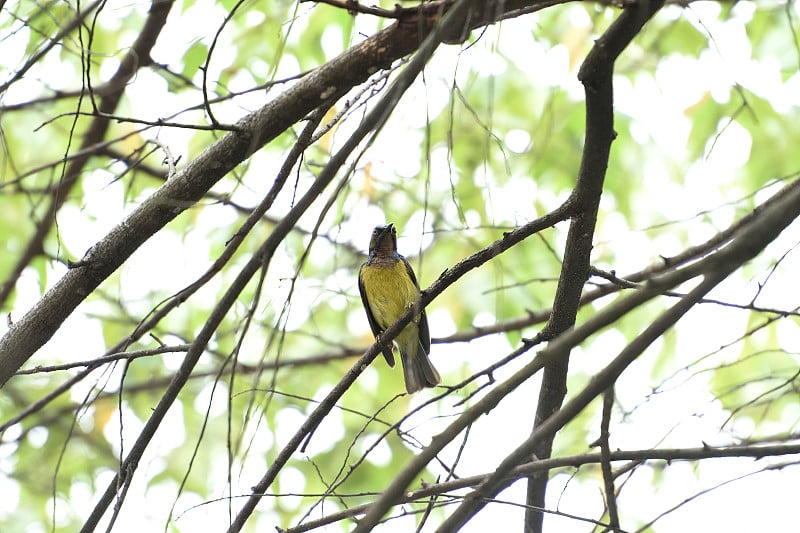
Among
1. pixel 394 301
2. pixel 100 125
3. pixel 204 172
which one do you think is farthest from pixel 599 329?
pixel 394 301

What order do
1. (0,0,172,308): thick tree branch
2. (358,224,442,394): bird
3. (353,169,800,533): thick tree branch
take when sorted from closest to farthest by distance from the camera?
(353,169,800,533): thick tree branch → (0,0,172,308): thick tree branch → (358,224,442,394): bird

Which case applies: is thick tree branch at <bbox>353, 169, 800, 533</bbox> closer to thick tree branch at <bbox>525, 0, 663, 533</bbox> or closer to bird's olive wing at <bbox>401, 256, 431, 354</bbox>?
thick tree branch at <bbox>525, 0, 663, 533</bbox>

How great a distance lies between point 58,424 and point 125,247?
3.77 metres

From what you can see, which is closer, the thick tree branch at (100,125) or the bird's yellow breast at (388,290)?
the thick tree branch at (100,125)

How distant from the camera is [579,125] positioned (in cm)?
508

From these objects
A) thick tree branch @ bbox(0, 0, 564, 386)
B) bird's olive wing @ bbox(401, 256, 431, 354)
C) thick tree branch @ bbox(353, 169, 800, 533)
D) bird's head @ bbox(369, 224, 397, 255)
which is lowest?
thick tree branch @ bbox(353, 169, 800, 533)

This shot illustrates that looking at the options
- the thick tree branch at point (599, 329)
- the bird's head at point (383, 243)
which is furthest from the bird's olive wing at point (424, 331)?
the thick tree branch at point (599, 329)

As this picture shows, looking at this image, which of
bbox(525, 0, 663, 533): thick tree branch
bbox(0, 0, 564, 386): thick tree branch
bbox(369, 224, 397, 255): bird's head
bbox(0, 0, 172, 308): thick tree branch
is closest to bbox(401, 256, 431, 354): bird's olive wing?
bbox(369, 224, 397, 255): bird's head

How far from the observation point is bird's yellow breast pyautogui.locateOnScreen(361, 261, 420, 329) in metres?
5.86

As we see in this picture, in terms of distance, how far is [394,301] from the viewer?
5871 millimetres

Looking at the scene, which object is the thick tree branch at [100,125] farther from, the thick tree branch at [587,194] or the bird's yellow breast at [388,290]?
the thick tree branch at [587,194]

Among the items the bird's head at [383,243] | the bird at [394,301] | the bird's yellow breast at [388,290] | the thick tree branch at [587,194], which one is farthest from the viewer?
the bird's head at [383,243]

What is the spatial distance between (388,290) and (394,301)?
0.09 meters

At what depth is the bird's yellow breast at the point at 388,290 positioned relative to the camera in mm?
5855
